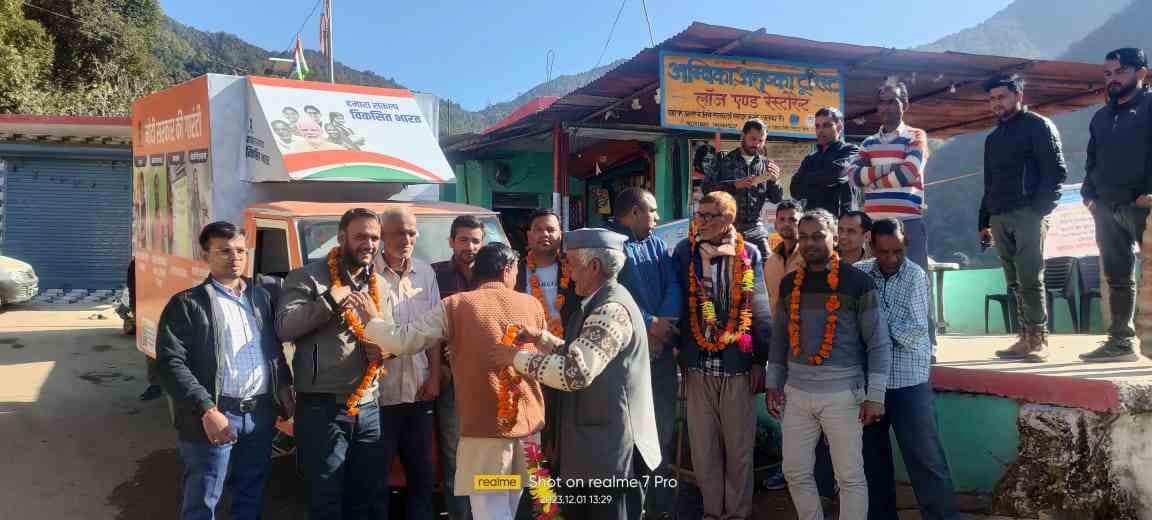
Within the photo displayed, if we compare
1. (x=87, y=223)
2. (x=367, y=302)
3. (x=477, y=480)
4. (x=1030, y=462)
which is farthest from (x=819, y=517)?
(x=87, y=223)

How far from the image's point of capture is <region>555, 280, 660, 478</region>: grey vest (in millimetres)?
2953

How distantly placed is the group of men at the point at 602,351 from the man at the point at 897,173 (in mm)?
118

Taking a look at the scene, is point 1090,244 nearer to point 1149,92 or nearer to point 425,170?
point 1149,92

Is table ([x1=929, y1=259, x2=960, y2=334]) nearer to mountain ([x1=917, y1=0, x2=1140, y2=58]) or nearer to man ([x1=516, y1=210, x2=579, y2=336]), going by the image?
man ([x1=516, y1=210, x2=579, y2=336])

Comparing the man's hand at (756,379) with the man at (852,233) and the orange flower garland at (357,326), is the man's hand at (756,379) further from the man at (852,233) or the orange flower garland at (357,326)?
the orange flower garland at (357,326)

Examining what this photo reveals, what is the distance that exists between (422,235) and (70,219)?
13887mm

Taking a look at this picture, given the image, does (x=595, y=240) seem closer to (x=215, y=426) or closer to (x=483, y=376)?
(x=483, y=376)

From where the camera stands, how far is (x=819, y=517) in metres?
3.71

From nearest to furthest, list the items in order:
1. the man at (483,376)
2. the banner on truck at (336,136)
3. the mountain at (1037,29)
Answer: the man at (483,376), the banner on truck at (336,136), the mountain at (1037,29)

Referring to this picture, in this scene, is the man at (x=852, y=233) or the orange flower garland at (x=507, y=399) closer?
the orange flower garland at (x=507, y=399)

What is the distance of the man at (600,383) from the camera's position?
286cm

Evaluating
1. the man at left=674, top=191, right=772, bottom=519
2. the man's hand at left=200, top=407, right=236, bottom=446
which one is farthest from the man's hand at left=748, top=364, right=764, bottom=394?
the man's hand at left=200, top=407, right=236, bottom=446

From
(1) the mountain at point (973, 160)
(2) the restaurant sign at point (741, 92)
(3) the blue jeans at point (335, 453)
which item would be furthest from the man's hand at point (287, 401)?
(1) the mountain at point (973, 160)

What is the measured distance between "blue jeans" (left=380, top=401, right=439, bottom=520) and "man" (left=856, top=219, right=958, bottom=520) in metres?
2.27
